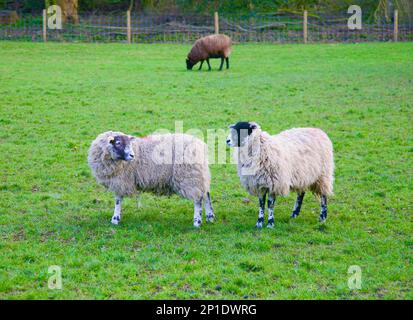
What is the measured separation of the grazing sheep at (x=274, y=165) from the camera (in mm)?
8539

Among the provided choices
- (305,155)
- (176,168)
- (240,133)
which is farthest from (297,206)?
(176,168)

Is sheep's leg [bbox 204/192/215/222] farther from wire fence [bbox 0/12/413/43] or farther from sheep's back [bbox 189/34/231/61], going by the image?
wire fence [bbox 0/12/413/43]

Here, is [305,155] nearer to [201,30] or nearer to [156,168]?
[156,168]

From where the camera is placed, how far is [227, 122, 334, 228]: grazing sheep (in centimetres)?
854

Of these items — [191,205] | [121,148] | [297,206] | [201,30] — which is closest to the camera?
[121,148]

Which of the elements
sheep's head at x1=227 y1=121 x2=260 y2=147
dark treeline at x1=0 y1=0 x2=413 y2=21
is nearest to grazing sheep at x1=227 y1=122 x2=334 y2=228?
sheep's head at x1=227 y1=121 x2=260 y2=147

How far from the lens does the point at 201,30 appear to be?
108 feet

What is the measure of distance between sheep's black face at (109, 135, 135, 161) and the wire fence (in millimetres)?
23984

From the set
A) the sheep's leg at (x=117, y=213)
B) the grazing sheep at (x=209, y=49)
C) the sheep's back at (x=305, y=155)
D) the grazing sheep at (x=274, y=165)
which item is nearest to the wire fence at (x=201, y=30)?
the grazing sheep at (x=209, y=49)

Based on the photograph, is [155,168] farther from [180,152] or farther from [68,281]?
[68,281]

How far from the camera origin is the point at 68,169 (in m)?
11.7

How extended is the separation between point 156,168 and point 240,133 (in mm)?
1310

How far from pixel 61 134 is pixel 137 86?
6.33m
